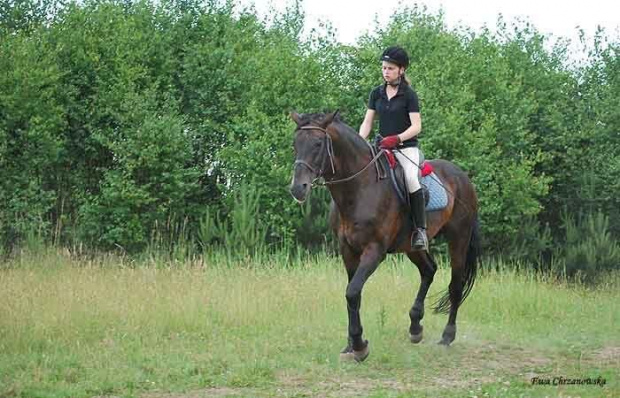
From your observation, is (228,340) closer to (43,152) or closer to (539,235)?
(43,152)

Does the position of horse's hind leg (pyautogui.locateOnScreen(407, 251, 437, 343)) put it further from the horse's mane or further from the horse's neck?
the horse's mane

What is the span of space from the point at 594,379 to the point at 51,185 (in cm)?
1673

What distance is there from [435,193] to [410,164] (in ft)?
2.55

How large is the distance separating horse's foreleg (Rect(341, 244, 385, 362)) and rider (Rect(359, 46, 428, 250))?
0.81 metres

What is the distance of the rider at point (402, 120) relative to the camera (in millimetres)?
10188

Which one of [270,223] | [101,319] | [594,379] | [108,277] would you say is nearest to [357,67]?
[270,223]

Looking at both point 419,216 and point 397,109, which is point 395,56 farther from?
point 419,216

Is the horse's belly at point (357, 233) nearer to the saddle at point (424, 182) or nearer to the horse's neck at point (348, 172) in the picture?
the horse's neck at point (348, 172)

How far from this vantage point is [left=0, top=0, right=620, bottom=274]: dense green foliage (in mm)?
21281

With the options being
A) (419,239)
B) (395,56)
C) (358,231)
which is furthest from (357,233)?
(395,56)

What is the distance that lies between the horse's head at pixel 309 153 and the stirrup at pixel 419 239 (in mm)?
→ 1453

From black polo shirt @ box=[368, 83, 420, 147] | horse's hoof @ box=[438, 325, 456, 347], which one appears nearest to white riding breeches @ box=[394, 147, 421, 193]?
black polo shirt @ box=[368, 83, 420, 147]

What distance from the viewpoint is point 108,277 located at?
1391cm

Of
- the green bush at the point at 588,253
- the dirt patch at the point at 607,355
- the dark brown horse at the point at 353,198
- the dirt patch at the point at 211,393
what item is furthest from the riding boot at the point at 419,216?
the green bush at the point at 588,253
